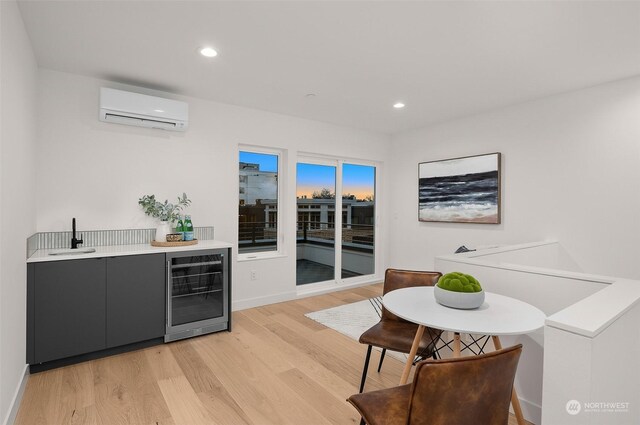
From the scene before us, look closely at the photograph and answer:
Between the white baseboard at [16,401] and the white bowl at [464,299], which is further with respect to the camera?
the white baseboard at [16,401]

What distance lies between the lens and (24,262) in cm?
232

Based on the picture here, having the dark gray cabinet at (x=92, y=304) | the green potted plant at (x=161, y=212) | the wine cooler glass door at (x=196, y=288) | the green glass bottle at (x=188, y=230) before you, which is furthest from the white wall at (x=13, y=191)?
the green glass bottle at (x=188, y=230)

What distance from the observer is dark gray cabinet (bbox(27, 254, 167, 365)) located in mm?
2436

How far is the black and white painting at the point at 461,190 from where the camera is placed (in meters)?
4.11

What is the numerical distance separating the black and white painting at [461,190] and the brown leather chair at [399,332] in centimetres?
224

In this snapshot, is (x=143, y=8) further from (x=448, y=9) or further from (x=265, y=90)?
(x=448, y=9)

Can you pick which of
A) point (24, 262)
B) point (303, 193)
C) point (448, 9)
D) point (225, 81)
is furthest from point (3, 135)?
point (303, 193)

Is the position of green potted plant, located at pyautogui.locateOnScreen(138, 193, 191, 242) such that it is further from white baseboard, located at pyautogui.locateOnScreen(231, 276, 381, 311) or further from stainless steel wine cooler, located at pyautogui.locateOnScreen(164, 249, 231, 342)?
white baseboard, located at pyautogui.locateOnScreen(231, 276, 381, 311)

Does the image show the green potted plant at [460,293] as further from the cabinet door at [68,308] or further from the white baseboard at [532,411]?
the cabinet door at [68,308]

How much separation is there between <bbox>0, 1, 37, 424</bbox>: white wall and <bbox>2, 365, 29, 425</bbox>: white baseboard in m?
0.02

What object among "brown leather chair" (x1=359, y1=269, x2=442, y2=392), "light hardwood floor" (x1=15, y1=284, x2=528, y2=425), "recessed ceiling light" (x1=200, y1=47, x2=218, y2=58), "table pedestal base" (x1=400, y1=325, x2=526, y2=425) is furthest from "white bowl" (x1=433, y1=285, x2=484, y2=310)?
"recessed ceiling light" (x1=200, y1=47, x2=218, y2=58)

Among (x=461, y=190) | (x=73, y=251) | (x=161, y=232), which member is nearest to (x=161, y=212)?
(x=161, y=232)

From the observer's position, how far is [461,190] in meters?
4.44

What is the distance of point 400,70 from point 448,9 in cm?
92
